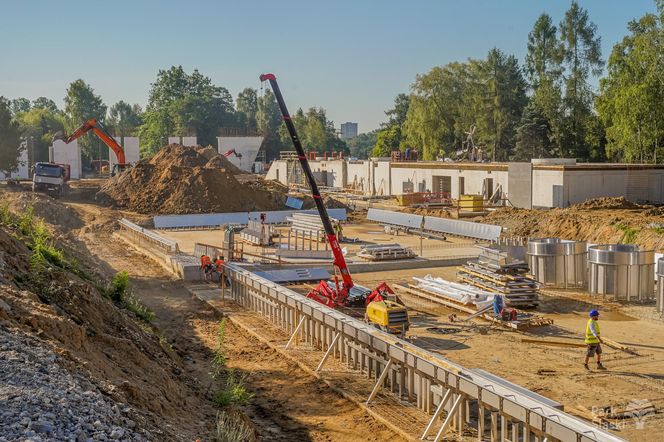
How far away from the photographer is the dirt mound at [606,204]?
126ft

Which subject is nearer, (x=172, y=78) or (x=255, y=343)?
(x=255, y=343)

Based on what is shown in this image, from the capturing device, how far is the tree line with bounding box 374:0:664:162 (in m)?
48.1

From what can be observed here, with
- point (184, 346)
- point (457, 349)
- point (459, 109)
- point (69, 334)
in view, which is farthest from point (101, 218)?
point (459, 109)

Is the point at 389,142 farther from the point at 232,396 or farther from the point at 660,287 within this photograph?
the point at 232,396

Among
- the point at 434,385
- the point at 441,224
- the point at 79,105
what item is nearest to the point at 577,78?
the point at 441,224

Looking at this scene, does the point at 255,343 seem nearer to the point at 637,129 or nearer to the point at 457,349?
the point at 457,349

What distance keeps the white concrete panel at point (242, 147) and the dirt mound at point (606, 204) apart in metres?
53.0

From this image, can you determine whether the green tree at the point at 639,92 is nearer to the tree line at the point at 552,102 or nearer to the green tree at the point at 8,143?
the tree line at the point at 552,102

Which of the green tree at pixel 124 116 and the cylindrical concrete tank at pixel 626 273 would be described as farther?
the green tree at pixel 124 116

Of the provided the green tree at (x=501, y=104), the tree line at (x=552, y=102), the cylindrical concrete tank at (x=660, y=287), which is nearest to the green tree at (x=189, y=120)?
the tree line at (x=552, y=102)

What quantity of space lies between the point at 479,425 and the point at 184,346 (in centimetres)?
778

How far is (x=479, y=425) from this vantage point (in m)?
11.1

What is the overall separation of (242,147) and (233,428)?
259ft

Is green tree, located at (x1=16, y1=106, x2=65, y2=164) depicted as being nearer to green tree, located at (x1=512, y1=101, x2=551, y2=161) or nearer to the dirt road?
green tree, located at (x1=512, y1=101, x2=551, y2=161)
